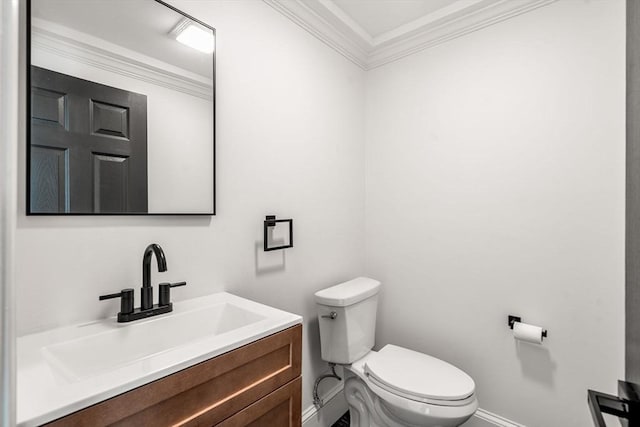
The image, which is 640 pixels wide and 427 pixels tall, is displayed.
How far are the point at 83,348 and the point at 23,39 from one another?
0.89 m

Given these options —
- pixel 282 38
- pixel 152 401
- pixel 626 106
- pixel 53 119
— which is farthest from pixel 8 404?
pixel 626 106

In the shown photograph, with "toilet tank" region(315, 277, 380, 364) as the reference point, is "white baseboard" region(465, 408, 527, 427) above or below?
below

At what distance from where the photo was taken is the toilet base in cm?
129

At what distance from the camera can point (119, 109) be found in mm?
1033

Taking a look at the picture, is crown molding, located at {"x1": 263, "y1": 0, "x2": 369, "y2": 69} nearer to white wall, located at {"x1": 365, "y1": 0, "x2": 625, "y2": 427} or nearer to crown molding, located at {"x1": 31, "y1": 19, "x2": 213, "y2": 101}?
white wall, located at {"x1": 365, "y1": 0, "x2": 625, "y2": 427}

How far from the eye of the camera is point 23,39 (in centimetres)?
85

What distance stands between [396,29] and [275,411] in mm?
2158

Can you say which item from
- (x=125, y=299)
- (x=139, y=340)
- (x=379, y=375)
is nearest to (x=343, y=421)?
(x=379, y=375)

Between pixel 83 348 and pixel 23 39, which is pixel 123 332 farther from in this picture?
pixel 23 39

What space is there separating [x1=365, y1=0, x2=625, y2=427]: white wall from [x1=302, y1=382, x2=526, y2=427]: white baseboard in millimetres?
50

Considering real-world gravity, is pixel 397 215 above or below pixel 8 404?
above

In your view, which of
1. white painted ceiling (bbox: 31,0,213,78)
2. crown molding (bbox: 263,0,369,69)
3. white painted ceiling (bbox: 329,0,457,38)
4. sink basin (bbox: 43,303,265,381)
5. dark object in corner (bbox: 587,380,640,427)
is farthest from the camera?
white painted ceiling (bbox: 329,0,457,38)

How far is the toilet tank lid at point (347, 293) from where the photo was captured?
1.60 meters

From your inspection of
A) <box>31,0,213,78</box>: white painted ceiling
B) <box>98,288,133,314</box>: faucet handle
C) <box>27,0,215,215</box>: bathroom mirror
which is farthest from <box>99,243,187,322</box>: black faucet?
<box>31,0,213,78</box>: white painted ceiling
